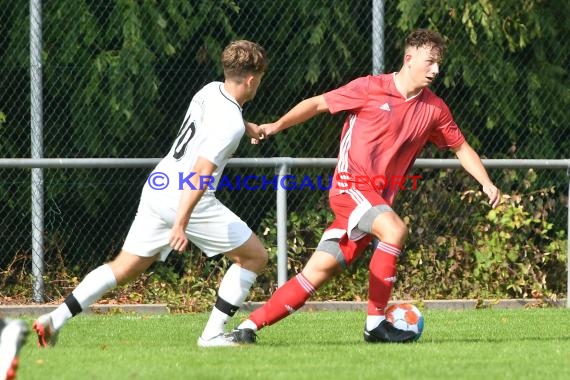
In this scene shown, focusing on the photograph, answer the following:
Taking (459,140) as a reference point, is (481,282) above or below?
below

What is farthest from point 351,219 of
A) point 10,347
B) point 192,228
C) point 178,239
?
point 10,347

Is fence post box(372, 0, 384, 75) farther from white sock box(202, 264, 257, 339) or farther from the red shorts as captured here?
white sock box(202, 264, 257, 339)

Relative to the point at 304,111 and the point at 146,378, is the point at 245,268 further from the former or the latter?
the point at 146,378

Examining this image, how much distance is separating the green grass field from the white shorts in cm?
56

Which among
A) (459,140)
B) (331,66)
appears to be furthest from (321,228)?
(459,140)

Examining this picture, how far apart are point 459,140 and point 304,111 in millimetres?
962

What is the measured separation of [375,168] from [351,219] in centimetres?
34

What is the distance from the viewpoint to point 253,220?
10664 millimetres

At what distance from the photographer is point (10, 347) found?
5066 millimetres

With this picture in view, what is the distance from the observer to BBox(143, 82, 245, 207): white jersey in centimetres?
678

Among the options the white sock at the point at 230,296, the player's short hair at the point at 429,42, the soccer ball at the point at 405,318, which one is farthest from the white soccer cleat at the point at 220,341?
the player's short hair at the point at 429,42

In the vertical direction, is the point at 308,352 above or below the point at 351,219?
below

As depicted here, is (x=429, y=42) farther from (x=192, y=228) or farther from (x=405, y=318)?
(x=192, y=228)

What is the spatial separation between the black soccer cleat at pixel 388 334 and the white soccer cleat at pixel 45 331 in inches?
70.1
